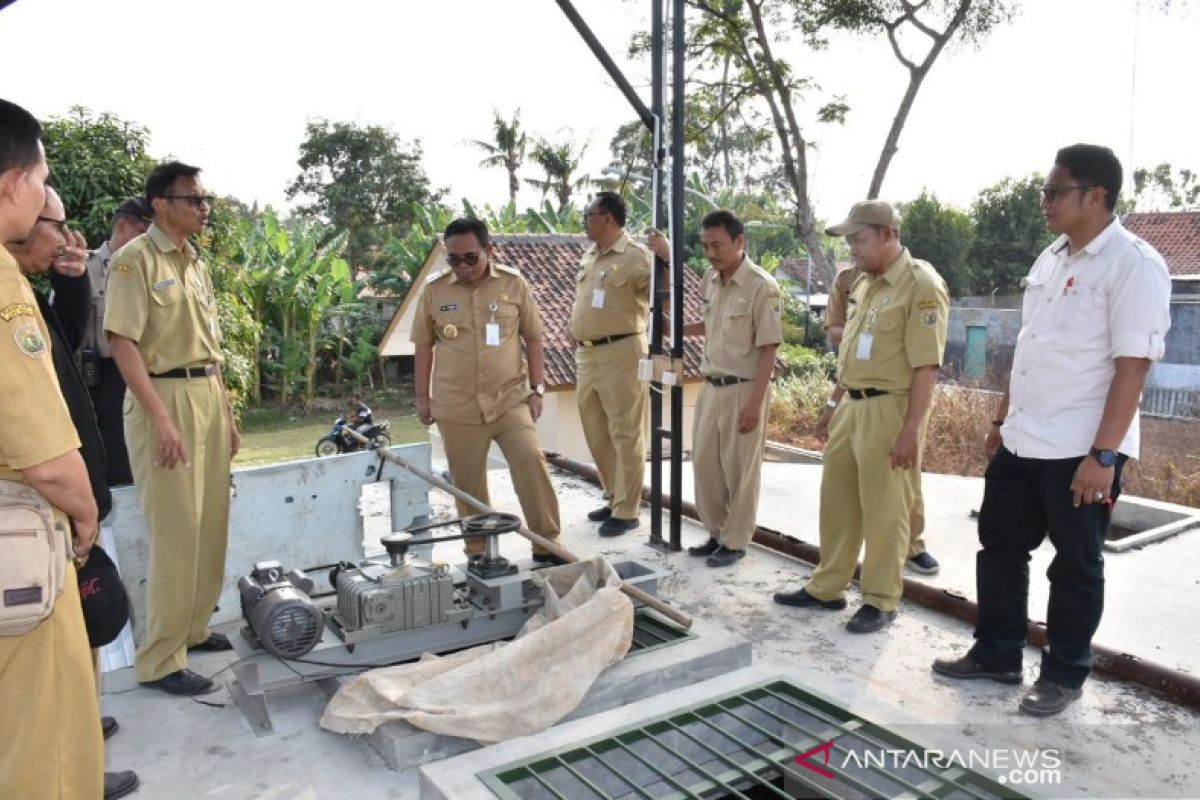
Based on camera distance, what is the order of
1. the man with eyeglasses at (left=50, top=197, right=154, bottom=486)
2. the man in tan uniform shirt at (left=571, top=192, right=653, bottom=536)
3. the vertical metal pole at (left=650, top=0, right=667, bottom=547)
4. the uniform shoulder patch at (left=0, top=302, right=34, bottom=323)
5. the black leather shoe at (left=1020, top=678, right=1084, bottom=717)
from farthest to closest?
the man in tan uniform shirt at (left=571, top=192, right=653, bottom=536) → the vertical metal pole at (left=650, top=0, right=667, bottom=547) → the man with eyeglasses at (left=50, top=197, right=154, bottom=486) → the black leather shoe at (left=1020, top=678, right=1084, bottom=717) → the uniform shoulder patch at (left=0, top=302, right=34, bottom=323)

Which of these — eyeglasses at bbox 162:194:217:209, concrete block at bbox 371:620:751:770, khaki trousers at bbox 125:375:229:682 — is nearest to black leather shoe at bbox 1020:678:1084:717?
concrete block at bbox 371:620:751:770

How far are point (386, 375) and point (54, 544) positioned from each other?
20686 millimetres

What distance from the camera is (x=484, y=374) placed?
4.59 metres

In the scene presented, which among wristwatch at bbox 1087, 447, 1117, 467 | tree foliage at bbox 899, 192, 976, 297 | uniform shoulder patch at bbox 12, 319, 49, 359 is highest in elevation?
tree foliage at bbox 899, 192, 976, 297

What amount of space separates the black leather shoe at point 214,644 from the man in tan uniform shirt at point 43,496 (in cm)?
178

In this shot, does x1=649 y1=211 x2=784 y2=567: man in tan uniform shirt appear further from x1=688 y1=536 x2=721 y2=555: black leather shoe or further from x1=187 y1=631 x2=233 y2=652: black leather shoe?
x1=187 y1=631 x2=233 y2=652: black leather shoe

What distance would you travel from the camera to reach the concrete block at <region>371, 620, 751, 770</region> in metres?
2.84

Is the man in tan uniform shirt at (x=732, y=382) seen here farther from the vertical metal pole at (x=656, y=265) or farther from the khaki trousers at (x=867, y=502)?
the khaki trousers at (x=867, y=502)

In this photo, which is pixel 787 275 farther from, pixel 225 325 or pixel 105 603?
pixel 105 603

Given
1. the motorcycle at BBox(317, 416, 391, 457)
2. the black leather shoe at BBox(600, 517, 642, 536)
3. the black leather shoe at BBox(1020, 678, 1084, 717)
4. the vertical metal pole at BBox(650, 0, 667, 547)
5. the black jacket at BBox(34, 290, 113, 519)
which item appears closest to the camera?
the black jacket at BBox(34, 290, 113, 519)

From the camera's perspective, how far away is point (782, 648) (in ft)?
12.5

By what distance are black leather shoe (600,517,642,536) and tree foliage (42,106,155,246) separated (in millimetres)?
6149

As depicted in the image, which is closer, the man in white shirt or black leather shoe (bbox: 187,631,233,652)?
the man in white shirt

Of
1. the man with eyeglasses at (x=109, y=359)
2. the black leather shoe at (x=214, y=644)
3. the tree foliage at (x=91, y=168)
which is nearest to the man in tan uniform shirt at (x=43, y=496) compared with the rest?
the black leather shoe at (x=214, y=644)
